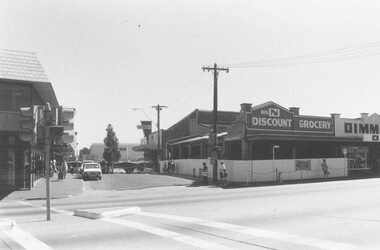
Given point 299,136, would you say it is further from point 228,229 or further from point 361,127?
point 228,229

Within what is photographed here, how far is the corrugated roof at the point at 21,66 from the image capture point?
85.1 feet

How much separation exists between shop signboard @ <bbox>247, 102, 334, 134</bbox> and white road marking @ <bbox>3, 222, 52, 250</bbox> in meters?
26.0

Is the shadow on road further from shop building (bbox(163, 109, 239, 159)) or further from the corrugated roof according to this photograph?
shop building (bbox(163, 109, 239, 159))

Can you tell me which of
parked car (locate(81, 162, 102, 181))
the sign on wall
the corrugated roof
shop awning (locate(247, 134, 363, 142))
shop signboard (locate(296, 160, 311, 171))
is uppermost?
the corrugated roof

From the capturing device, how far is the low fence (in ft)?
106

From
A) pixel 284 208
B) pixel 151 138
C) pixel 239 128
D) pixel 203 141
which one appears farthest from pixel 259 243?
pixel 151 138

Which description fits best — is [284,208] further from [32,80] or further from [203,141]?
[203,141]

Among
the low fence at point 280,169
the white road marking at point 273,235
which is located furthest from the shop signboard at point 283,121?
the white road marking at point 273,235

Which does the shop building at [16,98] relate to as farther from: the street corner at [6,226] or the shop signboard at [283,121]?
the shop signboard at [283,121]

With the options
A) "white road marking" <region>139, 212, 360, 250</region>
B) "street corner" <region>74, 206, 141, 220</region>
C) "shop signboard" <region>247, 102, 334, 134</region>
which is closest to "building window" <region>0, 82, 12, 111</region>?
"street corner" <region>74, 206, 141, 220</region>

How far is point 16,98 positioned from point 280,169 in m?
19.1

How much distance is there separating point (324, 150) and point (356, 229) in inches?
1205

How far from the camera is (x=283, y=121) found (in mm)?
37281

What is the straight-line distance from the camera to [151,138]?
7938 centimetres
